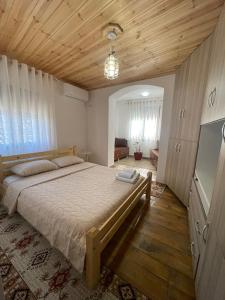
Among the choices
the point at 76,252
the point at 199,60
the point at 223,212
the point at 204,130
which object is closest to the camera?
the point at 223,212

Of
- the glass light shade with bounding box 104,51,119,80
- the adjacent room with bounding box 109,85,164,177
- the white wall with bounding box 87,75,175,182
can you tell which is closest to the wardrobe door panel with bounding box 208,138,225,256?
the glass light shade with bounding box 104,51,119,80

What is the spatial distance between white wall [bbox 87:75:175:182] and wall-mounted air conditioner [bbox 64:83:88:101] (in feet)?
0.93

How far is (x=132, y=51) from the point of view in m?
2.13

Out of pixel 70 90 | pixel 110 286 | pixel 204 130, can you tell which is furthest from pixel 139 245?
pixel 70 90

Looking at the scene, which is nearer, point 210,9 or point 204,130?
point 210,9

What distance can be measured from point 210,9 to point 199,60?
717 millimetres

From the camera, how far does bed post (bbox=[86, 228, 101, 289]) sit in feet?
3.41

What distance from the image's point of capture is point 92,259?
1.08 metres

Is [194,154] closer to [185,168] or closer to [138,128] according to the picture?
[185,168]

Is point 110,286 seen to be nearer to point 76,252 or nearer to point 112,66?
point 76,252

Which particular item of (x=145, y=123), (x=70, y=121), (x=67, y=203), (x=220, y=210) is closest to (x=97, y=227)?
(x=67, y=203)

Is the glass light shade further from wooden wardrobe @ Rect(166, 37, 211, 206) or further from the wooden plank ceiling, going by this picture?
wooden wardrobe @ Rect(166, 37, 211, 206)

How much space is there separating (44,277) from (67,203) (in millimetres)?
662

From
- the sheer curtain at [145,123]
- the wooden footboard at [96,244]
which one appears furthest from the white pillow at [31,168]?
the sheer curtain at [145,123]
